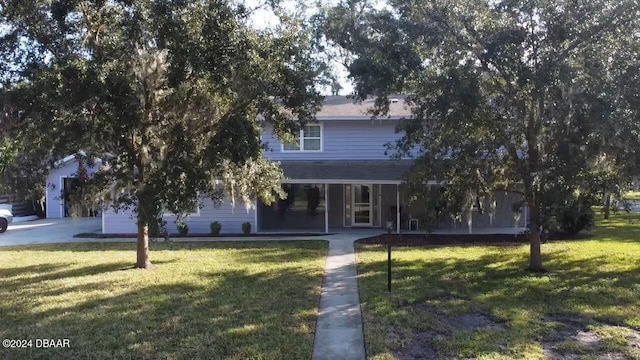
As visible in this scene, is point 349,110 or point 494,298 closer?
point 494,298

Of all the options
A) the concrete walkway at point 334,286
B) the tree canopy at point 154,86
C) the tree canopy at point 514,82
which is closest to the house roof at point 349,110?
the concrete walkway at point 334,286

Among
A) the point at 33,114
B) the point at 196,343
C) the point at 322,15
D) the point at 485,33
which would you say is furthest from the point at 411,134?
the point at 322,15

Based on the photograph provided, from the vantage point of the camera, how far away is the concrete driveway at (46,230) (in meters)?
20.5

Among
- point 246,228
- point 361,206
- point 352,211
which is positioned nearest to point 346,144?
point 361,206

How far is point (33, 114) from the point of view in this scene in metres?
10.3

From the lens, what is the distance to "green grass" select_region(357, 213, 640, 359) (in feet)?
24.5

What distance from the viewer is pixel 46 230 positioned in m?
23.9

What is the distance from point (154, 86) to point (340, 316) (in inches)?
238

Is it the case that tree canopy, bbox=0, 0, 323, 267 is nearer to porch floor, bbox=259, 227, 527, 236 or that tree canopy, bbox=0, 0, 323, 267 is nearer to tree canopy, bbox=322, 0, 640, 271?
A: tree canopy, bbox=322, 0, 640, 271

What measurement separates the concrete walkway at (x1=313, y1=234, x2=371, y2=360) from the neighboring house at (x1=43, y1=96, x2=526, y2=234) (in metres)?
7.95

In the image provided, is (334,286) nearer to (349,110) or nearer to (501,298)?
(501,298)

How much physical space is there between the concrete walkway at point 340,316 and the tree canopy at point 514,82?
121 inches

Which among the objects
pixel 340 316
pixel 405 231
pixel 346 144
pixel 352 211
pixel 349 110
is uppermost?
pixel 349 110

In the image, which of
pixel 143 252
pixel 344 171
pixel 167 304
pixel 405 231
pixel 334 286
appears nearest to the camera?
pixel 167 304
